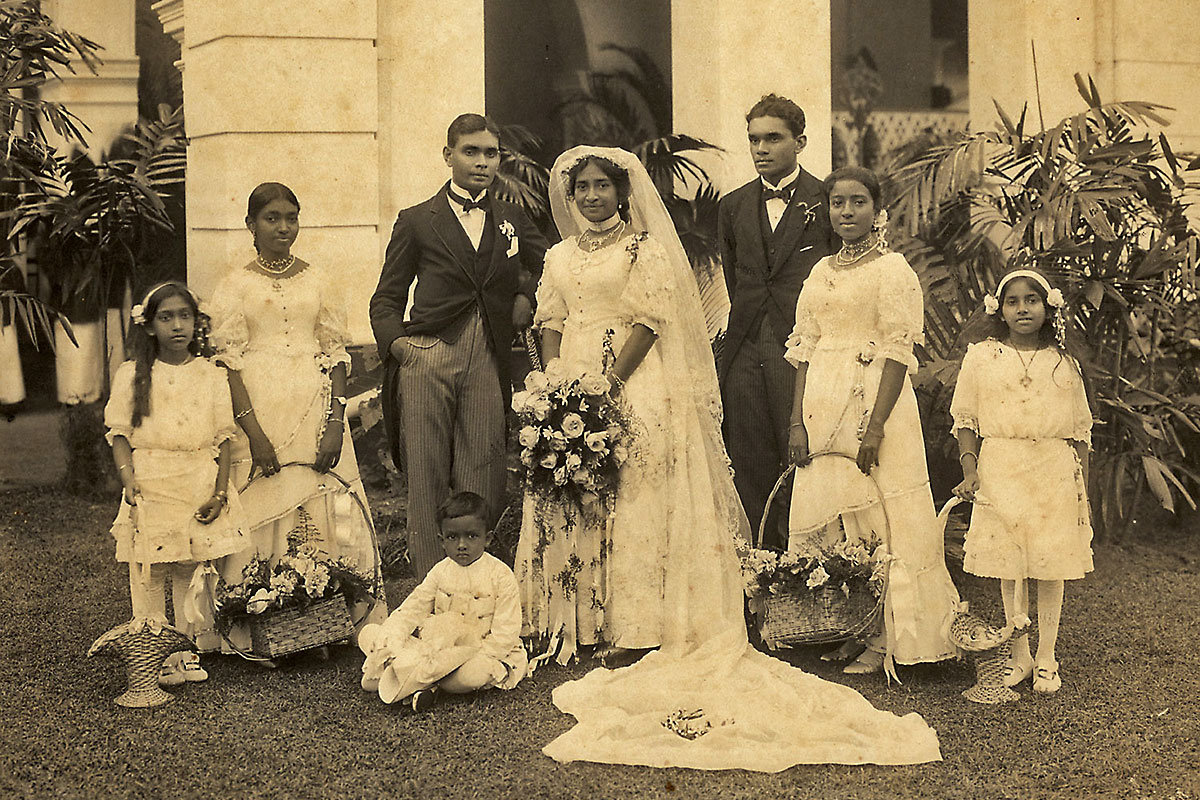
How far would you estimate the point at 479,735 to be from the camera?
14.2 feet

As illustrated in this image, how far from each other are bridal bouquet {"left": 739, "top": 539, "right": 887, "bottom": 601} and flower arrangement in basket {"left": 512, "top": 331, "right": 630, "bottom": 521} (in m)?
0.67

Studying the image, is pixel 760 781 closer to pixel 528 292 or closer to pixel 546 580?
pixel 546 580

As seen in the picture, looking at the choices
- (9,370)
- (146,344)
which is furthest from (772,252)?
(9,370)

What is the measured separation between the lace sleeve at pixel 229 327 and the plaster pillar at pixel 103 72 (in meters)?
6.67

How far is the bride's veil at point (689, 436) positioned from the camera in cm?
514

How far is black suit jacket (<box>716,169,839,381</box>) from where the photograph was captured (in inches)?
218

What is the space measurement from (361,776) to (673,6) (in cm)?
590

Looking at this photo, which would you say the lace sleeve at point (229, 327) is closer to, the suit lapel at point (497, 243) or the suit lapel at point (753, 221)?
the suit lapel at point (497, 243)

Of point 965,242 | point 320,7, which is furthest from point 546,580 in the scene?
point 320,7

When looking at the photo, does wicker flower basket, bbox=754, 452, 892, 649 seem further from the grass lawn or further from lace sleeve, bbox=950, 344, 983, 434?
lace sleeve, bbox=950, 344, 983, 434

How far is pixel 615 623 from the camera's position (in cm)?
518

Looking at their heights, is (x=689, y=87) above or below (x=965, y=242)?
above

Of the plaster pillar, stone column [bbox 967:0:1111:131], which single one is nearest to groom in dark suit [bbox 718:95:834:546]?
stone column [bbox 967:0:1111:131]

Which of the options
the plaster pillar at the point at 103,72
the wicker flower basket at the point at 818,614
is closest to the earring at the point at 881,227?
the wicker flower basket at the point at 818,614
